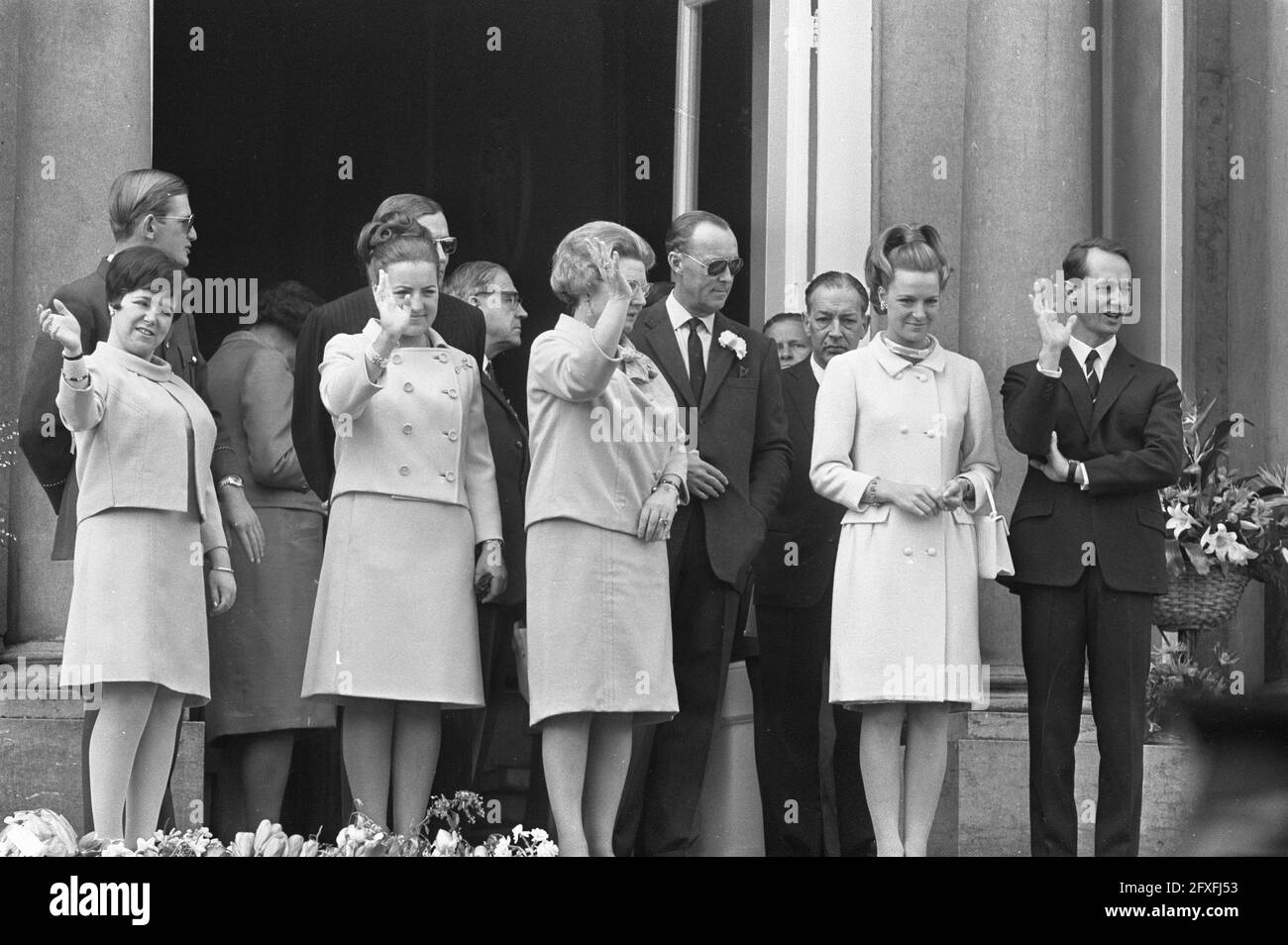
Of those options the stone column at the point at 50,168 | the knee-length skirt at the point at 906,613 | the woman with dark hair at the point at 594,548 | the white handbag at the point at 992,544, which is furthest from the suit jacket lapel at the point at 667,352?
the stone column at the point at 50,168

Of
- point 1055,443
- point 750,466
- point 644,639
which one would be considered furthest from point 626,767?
point 1055,443

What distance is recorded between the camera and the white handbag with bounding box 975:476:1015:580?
7473mm

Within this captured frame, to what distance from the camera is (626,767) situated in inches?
285

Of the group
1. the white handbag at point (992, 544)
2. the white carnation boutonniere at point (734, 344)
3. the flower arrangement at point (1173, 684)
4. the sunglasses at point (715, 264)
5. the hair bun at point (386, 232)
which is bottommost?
the flower arrangement at point (1173, 684)

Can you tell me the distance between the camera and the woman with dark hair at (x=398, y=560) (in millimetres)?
7086

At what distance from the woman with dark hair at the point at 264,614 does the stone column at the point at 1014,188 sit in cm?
265

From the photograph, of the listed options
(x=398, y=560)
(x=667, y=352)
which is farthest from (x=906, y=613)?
(x=398, y=560)

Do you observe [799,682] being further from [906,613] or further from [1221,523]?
[1221,523]

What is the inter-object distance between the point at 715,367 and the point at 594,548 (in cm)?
92

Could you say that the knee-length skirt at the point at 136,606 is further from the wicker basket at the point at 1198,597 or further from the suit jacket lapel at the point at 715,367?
the wicker basket at the point at 1198,597

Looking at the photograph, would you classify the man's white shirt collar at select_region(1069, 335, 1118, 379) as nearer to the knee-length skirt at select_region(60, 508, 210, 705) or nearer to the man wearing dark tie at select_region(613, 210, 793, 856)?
the man wearing dark tie at select_region(613, 210, 793, 856)

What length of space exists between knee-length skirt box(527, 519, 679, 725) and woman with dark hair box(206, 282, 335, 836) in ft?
3.38

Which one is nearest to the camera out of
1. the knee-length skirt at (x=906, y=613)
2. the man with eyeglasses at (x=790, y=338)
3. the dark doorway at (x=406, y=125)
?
the knee-length skirt at (x=906, y=613)
